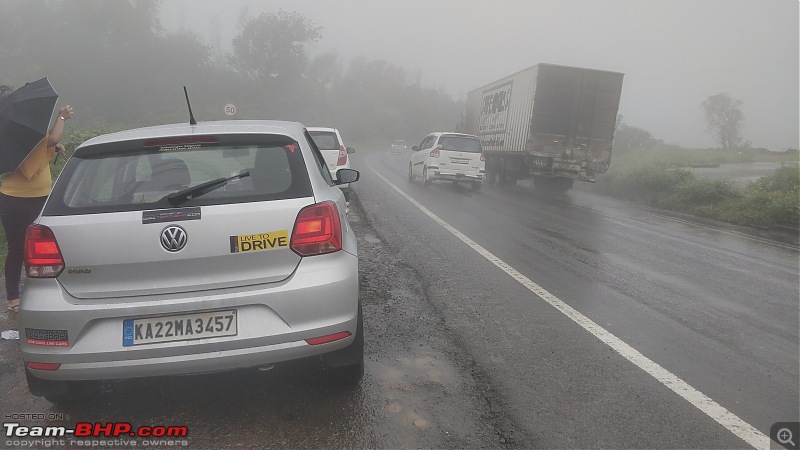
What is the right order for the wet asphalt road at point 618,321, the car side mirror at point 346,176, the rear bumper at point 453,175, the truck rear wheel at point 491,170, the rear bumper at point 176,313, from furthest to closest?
the truck rear wheel at point 491,170
the rear bumper at point 453,175
the car side mirror at point 346,176
the wet asphalt road at point 618,321
the rear bumper at point 176,313

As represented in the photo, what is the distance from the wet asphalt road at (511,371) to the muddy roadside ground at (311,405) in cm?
1

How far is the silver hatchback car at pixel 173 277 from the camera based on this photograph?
2.60 m

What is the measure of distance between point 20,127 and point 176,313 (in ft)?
7.86

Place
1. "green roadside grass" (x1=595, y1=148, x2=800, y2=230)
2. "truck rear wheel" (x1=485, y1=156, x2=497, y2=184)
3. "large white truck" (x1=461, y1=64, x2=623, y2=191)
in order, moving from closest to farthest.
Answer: "green roadside grass" (x1=595, y1=148, x2=800, y2=230)
"large white truck" (x1=461, y1=64, x2=623, y2=191)
"truck rear wheel" (x1=485, y1=156, x2=497, y2=184)

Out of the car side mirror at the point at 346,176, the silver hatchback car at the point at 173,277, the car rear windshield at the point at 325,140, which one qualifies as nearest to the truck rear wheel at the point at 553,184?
the car rear windshield at the point at 325,140

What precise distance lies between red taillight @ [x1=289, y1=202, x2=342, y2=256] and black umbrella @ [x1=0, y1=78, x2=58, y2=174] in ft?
8.16

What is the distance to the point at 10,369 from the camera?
139 inches

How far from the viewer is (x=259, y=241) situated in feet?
8.86

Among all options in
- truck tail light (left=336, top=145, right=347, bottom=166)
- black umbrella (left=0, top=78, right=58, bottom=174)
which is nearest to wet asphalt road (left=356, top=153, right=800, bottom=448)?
truck tail light (left=336, top=145, right=347, bottom=166)

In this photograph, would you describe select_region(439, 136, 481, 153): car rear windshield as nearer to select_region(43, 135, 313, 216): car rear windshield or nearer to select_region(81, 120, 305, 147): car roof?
select_region(81, 120, 305, 147): car roof

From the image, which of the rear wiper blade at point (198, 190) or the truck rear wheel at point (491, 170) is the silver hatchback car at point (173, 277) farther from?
the truck rear wheel at point (491, 170)

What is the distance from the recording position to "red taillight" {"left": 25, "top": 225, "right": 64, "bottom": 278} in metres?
2.63

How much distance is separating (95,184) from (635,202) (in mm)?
16427

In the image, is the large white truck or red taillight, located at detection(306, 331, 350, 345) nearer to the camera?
red taillight, located at detection(306, 331, 350, 345)
